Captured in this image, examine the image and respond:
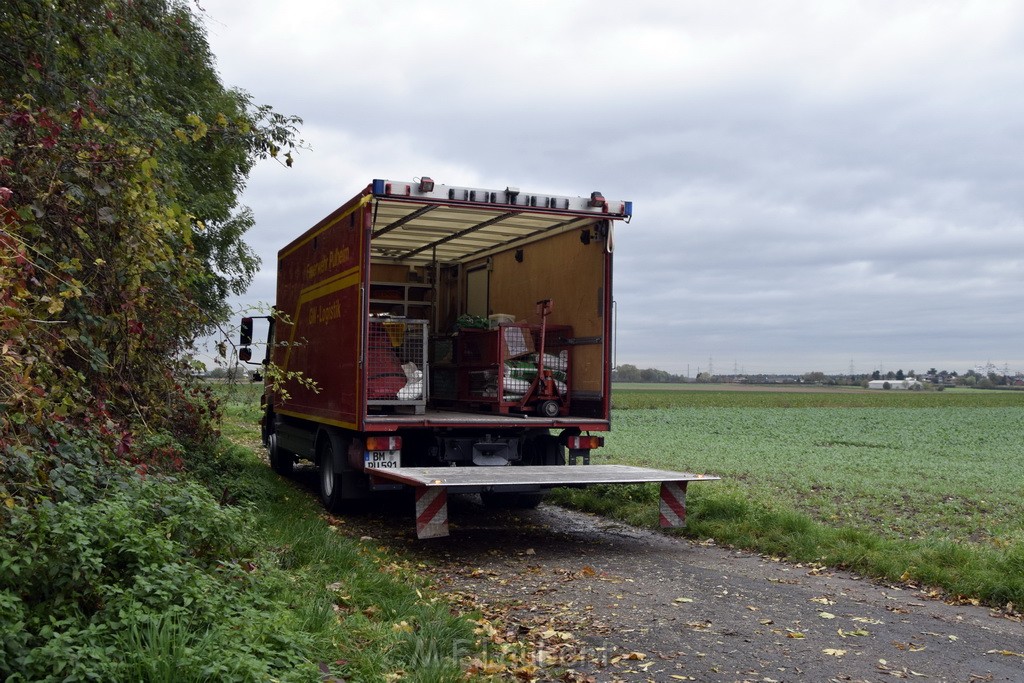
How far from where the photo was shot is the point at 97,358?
19.3 ft

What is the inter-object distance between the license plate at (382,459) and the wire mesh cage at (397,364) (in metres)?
0.68

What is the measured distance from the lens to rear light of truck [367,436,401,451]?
9.66 metres

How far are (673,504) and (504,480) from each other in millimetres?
1900

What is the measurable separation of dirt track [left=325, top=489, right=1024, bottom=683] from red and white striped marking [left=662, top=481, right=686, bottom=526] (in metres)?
0.25

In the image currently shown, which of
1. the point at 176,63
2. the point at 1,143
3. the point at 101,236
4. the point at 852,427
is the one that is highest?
the point at 176,63

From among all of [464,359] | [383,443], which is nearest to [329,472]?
[383,443]

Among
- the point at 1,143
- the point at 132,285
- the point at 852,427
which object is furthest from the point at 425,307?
the point at 852,427

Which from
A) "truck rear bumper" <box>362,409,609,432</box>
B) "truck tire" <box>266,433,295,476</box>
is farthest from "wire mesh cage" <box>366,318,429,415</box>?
"truck tire" <box>266,433,295,476</box>

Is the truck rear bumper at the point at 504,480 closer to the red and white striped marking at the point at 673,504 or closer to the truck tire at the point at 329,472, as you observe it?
the red and white striped marking at the point at 673,504

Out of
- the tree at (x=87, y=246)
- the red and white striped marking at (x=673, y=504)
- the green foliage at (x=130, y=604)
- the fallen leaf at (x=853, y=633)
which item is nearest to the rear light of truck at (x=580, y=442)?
the red and white striped marking at (x=673, y=504)

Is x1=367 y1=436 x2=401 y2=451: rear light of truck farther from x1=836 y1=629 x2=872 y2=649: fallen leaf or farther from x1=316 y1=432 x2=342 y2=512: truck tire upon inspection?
x1=836 y1=629 x2=872 y2=649: fallen leaf

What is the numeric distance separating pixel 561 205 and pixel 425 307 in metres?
4.87

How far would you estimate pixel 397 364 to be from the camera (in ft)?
35.0

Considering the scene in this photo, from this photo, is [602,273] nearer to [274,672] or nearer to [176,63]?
[274,672]
